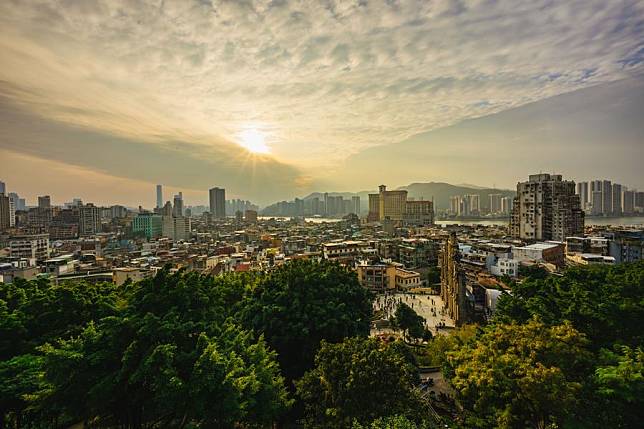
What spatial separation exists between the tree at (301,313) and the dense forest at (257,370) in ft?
6.78

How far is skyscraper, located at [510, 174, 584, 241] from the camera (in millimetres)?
50688

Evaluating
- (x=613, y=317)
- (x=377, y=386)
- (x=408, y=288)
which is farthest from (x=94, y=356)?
(x=408, y=288)

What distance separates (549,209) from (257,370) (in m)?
54.9

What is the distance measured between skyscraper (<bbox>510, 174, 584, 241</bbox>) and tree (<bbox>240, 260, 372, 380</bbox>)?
154 feet

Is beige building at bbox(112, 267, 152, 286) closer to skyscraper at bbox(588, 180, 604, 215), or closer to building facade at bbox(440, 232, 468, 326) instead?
building facade at bbox(440, 232, 468, 326)

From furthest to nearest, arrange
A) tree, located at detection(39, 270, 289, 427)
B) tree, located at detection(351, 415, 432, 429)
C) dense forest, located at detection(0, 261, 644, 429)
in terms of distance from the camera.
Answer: tree, located at detection(39, 270, 289, 427) → dense forest, located at detection(0, 261, 644, 429) → tree, located at detection(351, 415, 432, 429)

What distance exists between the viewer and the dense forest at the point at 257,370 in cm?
664

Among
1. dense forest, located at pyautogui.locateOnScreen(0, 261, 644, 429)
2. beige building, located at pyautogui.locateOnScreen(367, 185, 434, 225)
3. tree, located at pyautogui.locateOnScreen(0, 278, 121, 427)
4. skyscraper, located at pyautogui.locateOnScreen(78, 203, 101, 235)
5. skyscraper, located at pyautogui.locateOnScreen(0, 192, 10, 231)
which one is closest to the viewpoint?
dense forest, located at pyautogui.locateOnScreen(0, 261, 644, 429)

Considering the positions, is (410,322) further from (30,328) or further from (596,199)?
(596,199)

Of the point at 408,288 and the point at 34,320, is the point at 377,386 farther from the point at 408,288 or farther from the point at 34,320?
the point at 408,288

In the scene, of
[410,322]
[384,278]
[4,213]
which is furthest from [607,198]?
[4,213]

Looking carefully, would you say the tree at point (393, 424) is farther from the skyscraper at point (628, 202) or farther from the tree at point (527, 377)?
the skyscraper at point (628, 202)

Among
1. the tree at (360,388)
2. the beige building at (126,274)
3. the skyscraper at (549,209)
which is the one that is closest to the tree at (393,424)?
the tree at (360,388)

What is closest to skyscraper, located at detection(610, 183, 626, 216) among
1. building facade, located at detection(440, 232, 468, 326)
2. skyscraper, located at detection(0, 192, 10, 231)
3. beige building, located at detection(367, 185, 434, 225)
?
beige building, located at detection(367, 185, 434, 225)
